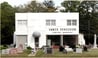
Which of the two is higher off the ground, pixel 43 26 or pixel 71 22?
pixel 71 22

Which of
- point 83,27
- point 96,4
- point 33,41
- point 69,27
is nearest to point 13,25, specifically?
point 33,41

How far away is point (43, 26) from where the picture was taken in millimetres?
57156

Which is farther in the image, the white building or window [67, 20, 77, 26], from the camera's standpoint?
window [67, 20, 77, 26]

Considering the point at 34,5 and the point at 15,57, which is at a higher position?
the point at 34,5

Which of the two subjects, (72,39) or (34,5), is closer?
(72,39)

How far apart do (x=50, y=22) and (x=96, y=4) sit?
70.4ft

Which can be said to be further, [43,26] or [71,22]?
[71,22]

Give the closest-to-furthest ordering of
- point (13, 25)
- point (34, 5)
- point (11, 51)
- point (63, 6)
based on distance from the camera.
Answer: point (11, 51) < point (13, 25) < point (63, 6) < point (34, 5)

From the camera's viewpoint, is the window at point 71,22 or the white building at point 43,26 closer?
the white building at point 43,26

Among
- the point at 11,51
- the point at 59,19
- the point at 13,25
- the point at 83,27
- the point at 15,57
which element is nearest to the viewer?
the point at 15,57

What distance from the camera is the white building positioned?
5678 cm

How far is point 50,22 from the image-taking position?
57250mm

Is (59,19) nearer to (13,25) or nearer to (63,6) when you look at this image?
(13,25)

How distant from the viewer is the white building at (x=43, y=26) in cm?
5678
